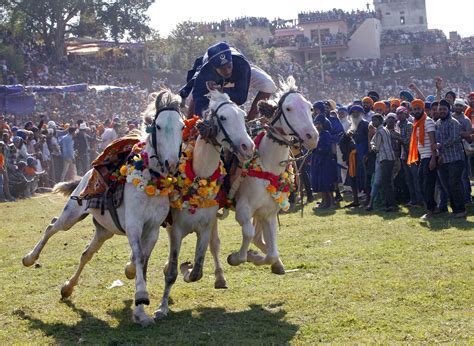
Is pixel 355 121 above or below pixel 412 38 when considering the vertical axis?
below

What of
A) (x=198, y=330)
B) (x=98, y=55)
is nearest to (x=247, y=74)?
(x=198, y=330)

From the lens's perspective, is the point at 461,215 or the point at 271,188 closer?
the point at 271,188

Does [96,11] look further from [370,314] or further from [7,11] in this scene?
[370,314]

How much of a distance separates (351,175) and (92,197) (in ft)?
30.6

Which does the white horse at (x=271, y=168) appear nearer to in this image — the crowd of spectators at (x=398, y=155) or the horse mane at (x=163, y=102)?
the horse mane at (x=163, y=102)

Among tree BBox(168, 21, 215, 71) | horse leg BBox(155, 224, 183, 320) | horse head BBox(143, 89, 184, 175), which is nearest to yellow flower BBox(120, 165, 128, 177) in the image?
horse head BBox(143, 89, 184, 175)

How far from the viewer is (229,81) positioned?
926 cm

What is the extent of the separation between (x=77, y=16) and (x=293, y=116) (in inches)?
2052

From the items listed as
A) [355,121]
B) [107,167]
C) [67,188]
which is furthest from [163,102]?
[355,121]

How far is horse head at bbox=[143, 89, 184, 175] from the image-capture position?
7.55 meters

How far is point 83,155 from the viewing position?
89.4 ft

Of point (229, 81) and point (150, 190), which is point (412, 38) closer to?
point (229, 81)

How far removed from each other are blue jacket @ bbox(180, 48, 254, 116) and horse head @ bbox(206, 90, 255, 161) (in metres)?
0.94

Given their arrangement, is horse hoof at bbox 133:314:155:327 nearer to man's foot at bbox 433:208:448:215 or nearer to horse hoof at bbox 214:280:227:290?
horse hoof at bbox 214:280:227:290
